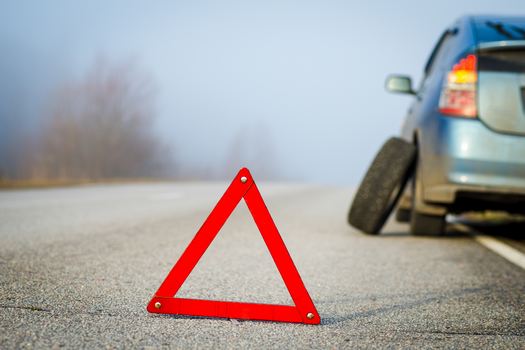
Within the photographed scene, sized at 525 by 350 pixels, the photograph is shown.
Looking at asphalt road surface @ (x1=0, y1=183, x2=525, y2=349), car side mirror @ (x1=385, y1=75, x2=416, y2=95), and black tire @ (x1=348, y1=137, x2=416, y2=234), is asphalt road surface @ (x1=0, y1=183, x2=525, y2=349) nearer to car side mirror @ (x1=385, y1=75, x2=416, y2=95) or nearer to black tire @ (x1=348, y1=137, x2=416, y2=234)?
black tire @ (x1=348, y1=137, x2=416, y2=234)

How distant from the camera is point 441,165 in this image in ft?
17.1

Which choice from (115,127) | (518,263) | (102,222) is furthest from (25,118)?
(518,263)

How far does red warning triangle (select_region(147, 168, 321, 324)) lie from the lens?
2.75 meters

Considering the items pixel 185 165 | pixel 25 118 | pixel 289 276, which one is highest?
pixel 289 276

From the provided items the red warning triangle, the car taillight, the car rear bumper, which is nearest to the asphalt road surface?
the red warning triangle

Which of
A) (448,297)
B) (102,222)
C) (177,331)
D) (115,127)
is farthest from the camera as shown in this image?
(115,127)

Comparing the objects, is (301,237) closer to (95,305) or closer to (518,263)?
(518,263)

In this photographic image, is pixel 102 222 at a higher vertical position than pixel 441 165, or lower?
lower

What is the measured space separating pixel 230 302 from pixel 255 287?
74 centimetres

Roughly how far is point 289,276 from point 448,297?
3.97 ft

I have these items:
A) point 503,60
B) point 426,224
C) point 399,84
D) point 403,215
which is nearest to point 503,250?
point 426,224

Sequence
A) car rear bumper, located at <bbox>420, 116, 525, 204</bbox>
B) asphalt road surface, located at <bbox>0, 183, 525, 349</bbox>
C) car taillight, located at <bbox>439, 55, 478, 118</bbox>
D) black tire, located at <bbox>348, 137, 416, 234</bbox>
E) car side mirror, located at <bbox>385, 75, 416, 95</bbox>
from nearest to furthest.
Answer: asphalt road surface, located at <bbox>0, 183, 525, 349</bbox>
car rear bumper, located at <bbox>420, 116, 525, 204</bbox>
car taillight, located at <bbox>439, 55, 478, 118</bbox>
black tire, located at <bbox>348, 137, 416, 234</bbox>
car side mirror, located at <bbox>385, 75, 416, 95</bbox>

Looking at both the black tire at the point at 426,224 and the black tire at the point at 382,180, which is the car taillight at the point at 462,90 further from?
the black tire at the point at 426,224

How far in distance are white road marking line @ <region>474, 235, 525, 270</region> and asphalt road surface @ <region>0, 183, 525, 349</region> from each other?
0.06 m
